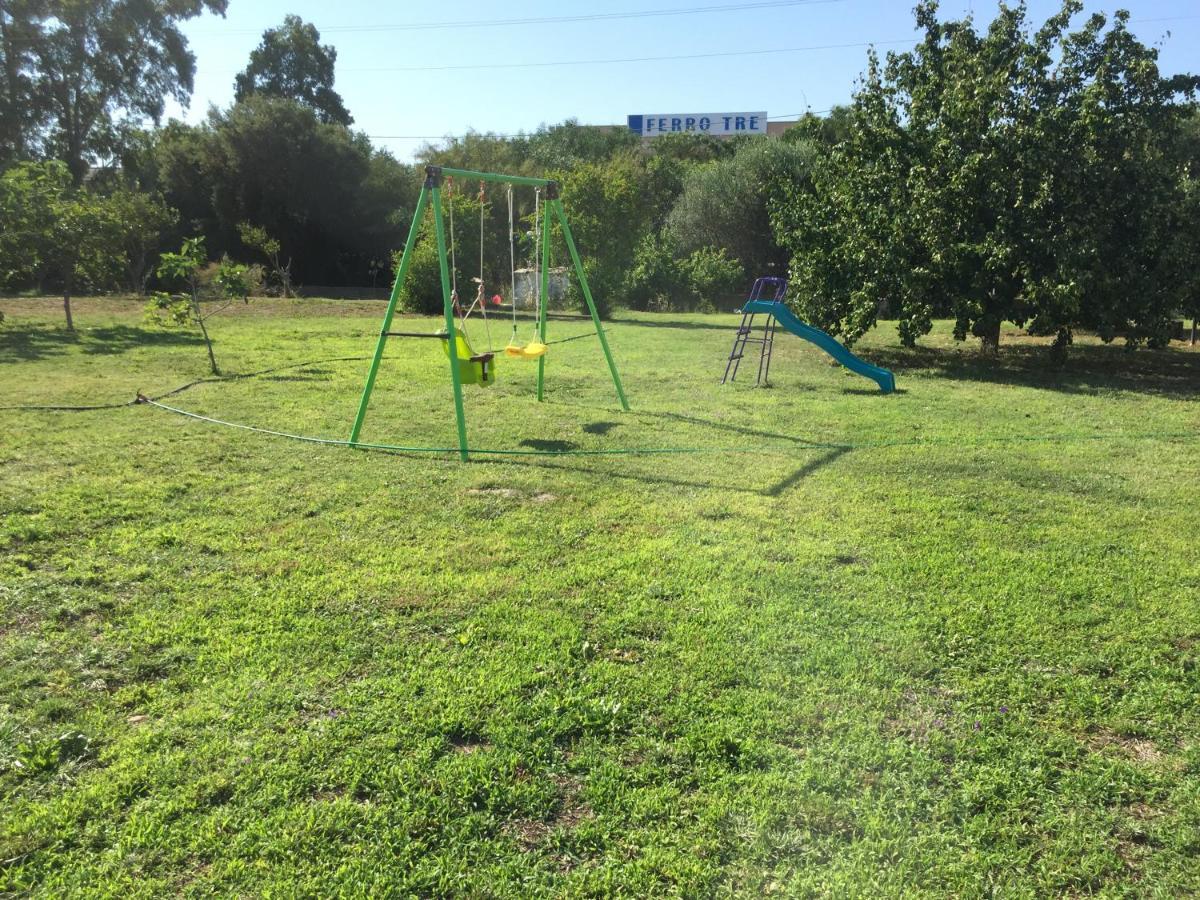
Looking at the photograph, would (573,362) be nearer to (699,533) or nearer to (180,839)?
(699,533)

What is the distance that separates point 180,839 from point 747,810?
1.61 meters

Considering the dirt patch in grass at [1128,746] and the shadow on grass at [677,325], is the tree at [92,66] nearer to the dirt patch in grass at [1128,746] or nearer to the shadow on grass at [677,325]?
the shadow on grass at [677,325]

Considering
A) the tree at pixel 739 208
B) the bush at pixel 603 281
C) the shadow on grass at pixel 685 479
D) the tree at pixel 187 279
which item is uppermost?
the tree at pixel 739 208

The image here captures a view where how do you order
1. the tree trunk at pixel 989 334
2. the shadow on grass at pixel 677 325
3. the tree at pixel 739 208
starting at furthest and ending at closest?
the tree at pixel 739 208 → the shadow on grass at pixel 677 325 → the tree trunk at pixel 989 334

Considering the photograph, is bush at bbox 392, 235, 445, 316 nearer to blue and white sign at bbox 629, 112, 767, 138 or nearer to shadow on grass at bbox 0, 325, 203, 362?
shadow on grass at bbox 0, 325, 203, 362

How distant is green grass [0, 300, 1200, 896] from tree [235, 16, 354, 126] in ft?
151

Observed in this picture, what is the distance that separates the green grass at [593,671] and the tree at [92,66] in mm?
27997

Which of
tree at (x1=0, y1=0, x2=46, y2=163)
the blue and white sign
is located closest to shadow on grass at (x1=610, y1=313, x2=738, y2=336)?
tree at (x1=0, y1=0, x2=46, y2=163)

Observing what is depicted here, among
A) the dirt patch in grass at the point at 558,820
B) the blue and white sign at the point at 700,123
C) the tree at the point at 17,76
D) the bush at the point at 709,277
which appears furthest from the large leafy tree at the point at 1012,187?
the blue and white sign at the point at 700,123

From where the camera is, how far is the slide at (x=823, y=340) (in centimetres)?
1019

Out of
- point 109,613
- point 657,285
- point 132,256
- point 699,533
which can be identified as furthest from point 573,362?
point 132,256

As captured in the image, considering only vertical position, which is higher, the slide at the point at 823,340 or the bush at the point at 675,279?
the bush at the point at 675,279

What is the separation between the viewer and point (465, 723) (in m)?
2.77

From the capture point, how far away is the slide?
1019 centimetres
